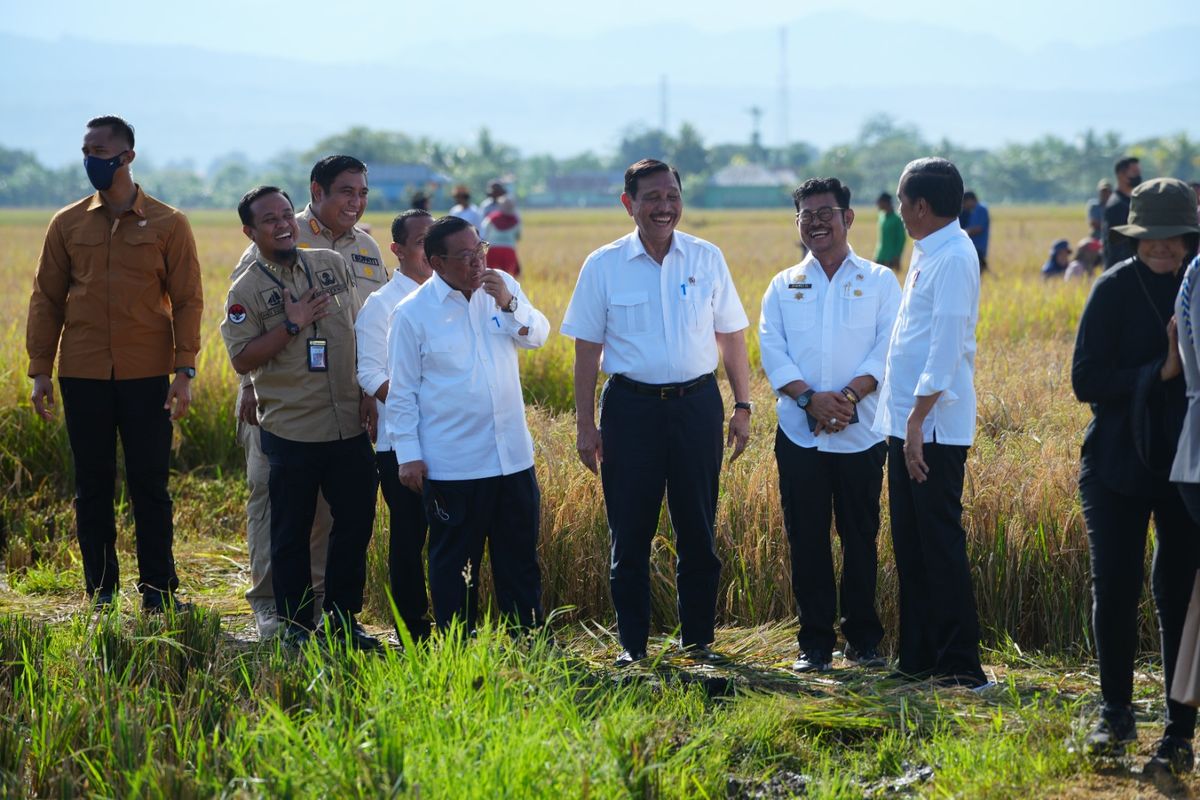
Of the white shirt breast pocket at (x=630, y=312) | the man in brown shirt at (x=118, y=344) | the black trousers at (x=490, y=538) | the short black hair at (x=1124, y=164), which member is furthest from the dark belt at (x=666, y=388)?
the short black hair at (x=1124, y=164)

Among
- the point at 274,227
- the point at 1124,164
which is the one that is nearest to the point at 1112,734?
the point at 274,227

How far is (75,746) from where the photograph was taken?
394 cm

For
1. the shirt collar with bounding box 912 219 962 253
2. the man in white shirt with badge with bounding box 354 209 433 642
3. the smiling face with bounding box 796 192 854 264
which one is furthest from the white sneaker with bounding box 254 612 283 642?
the shirt collar with bounding box 912 219 962 253

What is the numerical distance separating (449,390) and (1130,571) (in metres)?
2.40

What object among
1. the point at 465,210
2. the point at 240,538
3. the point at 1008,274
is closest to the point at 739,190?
the point at 1008,274

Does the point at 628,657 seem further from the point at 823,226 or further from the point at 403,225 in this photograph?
the point at 403,225

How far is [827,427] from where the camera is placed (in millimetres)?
4922

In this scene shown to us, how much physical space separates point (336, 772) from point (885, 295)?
282 centimetres

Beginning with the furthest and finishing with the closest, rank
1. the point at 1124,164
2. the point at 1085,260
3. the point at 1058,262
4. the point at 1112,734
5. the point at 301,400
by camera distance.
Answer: the point at 1058,262, the point at 1085,260, the point at 1124,164, the point at 301,400, the point at 1112,734

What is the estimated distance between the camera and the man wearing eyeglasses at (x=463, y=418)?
15.9ft

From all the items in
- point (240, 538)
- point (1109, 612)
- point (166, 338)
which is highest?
point (166, 338)

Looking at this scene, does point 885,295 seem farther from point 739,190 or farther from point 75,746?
point 739,190

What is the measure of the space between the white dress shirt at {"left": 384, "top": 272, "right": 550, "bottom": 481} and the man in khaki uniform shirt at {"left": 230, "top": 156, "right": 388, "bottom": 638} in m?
0.82

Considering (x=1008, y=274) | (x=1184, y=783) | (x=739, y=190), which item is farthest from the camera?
(x=739, y=190)
